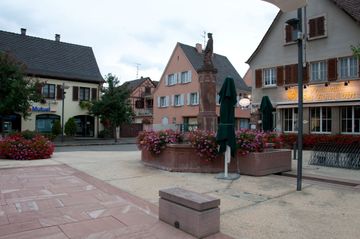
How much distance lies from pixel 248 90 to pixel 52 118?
23.6m

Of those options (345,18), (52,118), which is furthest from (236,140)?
(52,118)

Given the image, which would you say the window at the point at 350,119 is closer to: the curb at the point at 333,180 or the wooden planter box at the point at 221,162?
the wooden planter box at the point at 221,162

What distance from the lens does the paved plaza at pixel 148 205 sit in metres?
4.71

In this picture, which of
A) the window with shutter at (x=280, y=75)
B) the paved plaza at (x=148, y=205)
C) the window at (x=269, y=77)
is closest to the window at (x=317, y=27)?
the window with shutter at (x=280, y=75)

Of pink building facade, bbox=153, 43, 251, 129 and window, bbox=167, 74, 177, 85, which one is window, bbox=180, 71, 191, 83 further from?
window, bbox=167, 74, 177, 85

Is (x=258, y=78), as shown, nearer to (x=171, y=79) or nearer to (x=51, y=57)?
(x=171, y=79)

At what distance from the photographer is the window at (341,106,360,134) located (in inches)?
744

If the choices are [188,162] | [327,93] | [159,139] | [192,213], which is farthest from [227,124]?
[327,93]

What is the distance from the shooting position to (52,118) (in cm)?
3262

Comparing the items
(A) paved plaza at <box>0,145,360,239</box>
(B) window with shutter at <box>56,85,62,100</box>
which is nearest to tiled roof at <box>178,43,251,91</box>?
(B) window with shutter at <box>56,85,62,100</box>

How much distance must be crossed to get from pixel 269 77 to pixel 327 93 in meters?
4.64

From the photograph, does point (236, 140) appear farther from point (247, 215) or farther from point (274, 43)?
point (274, 43)

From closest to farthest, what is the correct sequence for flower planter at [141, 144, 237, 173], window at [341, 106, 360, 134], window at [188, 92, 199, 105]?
flower planter at [141, 144, 237, 173], window at [341, 106, 360, 134], window at [188, 92, 199, 105]

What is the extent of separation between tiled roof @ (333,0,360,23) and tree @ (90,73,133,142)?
19227mm
